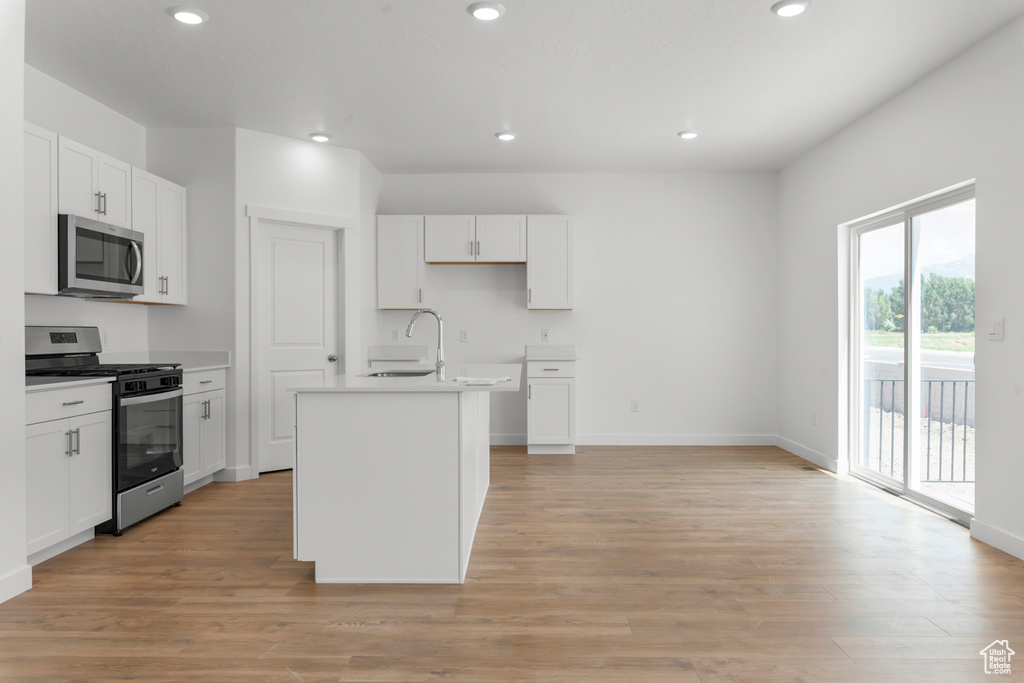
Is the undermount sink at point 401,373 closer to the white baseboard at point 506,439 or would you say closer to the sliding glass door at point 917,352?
the white baseboard at point 506,439

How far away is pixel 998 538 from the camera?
10.2 ft

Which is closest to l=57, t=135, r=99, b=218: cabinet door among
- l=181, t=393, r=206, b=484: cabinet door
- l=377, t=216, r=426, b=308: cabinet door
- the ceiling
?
the ceiling

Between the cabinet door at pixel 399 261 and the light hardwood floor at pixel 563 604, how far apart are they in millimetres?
2478

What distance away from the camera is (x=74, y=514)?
3.10 meters

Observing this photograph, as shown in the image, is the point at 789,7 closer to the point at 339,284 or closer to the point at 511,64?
the point at 511,64

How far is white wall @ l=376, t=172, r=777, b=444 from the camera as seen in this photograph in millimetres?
6066

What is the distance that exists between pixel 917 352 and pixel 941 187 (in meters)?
1.06

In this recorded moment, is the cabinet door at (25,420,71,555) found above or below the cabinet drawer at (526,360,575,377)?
below

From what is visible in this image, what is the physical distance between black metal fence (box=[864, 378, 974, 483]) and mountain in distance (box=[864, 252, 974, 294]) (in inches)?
24.6

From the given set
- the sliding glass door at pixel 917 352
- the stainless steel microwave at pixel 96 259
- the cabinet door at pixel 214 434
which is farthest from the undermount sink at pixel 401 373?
the sliding glass door at pixel 917 352

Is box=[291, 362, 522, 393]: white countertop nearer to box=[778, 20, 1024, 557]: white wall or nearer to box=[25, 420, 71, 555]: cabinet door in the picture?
box=[25, 420, 71, 555]: cabinet door

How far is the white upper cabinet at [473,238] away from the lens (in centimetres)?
580

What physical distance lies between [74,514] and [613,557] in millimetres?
2689

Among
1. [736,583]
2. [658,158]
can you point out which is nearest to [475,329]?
[658,158]
